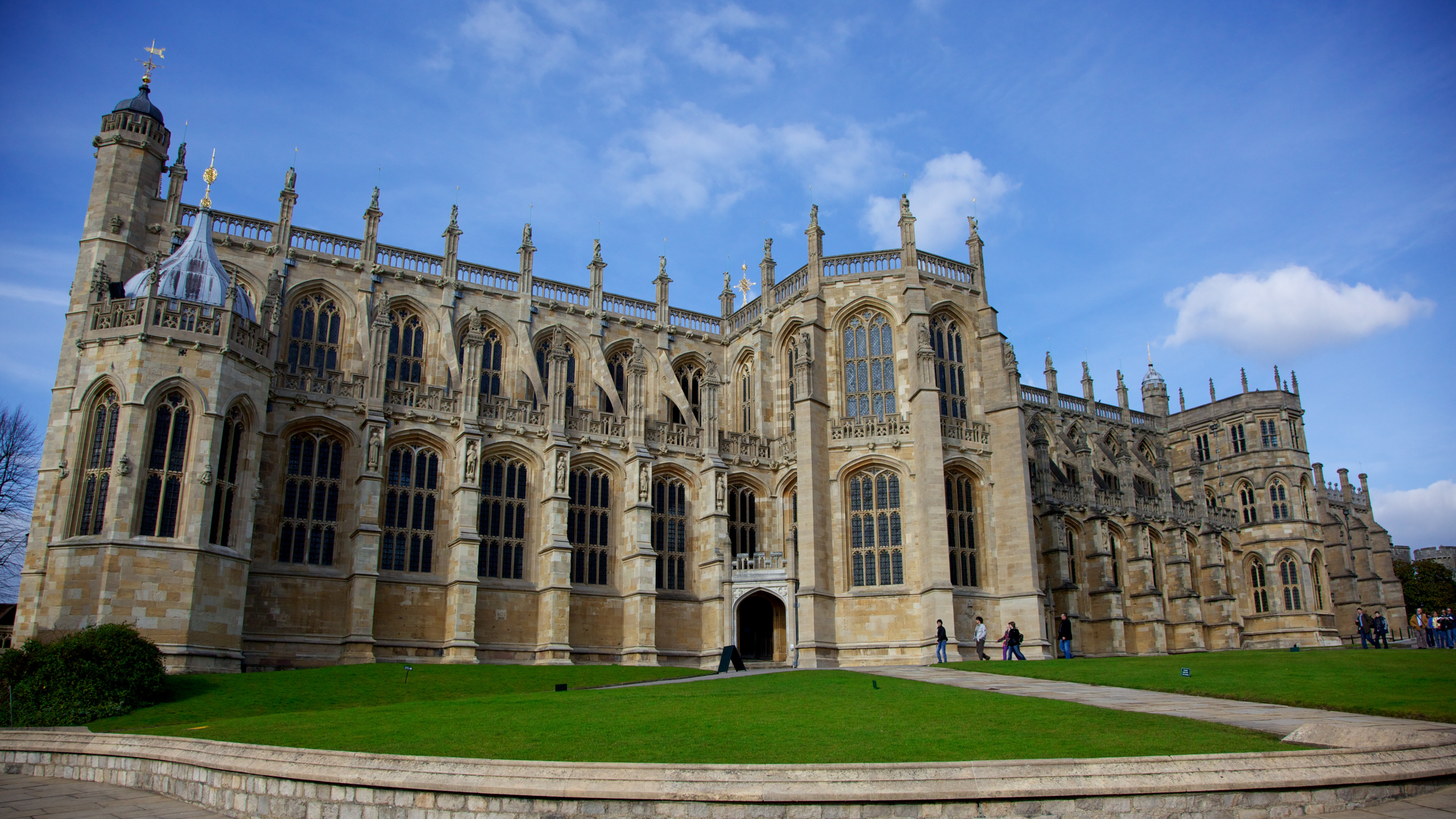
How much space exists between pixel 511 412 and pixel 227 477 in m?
10.8

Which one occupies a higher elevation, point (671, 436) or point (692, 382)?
point (692, 382)

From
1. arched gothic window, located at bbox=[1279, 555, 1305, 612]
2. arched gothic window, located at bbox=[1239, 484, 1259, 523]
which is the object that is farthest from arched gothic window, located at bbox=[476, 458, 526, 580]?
arched gothic window, located at bbox=[1239, 484, 1259, 523]

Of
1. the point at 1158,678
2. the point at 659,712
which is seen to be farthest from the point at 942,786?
the point at 1158,678

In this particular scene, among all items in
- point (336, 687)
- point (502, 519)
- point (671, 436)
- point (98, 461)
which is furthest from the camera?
point (671, 436)

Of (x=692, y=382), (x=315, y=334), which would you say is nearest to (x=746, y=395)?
(x=692, y=382)

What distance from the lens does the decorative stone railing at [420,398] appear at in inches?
1385

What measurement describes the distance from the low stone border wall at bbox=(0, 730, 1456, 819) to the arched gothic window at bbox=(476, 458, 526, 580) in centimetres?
2450

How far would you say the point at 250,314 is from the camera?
33.4m

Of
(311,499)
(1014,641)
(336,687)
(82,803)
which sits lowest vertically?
(82,803)

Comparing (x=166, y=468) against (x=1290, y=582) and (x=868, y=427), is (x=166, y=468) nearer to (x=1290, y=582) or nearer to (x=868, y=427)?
(x=868, y=427)

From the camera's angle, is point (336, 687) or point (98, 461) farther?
point (98, 461)

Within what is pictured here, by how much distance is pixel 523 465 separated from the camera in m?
37.2

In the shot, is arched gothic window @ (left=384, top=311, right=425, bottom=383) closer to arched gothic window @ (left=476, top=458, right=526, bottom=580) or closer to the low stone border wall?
arched gothic window @ (left=476, top=458, right=526, bottom=580)

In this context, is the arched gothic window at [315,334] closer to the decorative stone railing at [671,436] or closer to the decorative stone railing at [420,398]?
the decorative stone railing at [420,398]
